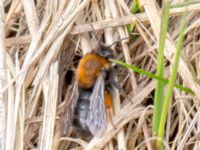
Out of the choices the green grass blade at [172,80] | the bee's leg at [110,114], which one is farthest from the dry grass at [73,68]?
the green grass blade at [172,80]

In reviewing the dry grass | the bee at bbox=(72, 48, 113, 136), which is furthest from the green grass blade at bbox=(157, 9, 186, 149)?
the bee at bbox=(72, 48, 113, 136)

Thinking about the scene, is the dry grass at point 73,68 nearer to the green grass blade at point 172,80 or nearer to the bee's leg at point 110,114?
the bee's leg at point 110,114

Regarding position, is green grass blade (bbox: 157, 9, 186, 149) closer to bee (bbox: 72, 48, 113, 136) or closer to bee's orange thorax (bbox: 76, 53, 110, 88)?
bee (bbox: 72, 48, 113, 136)

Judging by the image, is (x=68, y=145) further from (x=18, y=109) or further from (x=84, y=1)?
(x=84, y=1)

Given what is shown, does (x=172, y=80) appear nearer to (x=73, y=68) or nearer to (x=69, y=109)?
(x=69, y=109)

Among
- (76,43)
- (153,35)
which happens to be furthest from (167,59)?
(76,43)

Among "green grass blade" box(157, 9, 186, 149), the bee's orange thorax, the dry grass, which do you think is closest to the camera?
"green grass blade" box(157, 9, 186, 149)
